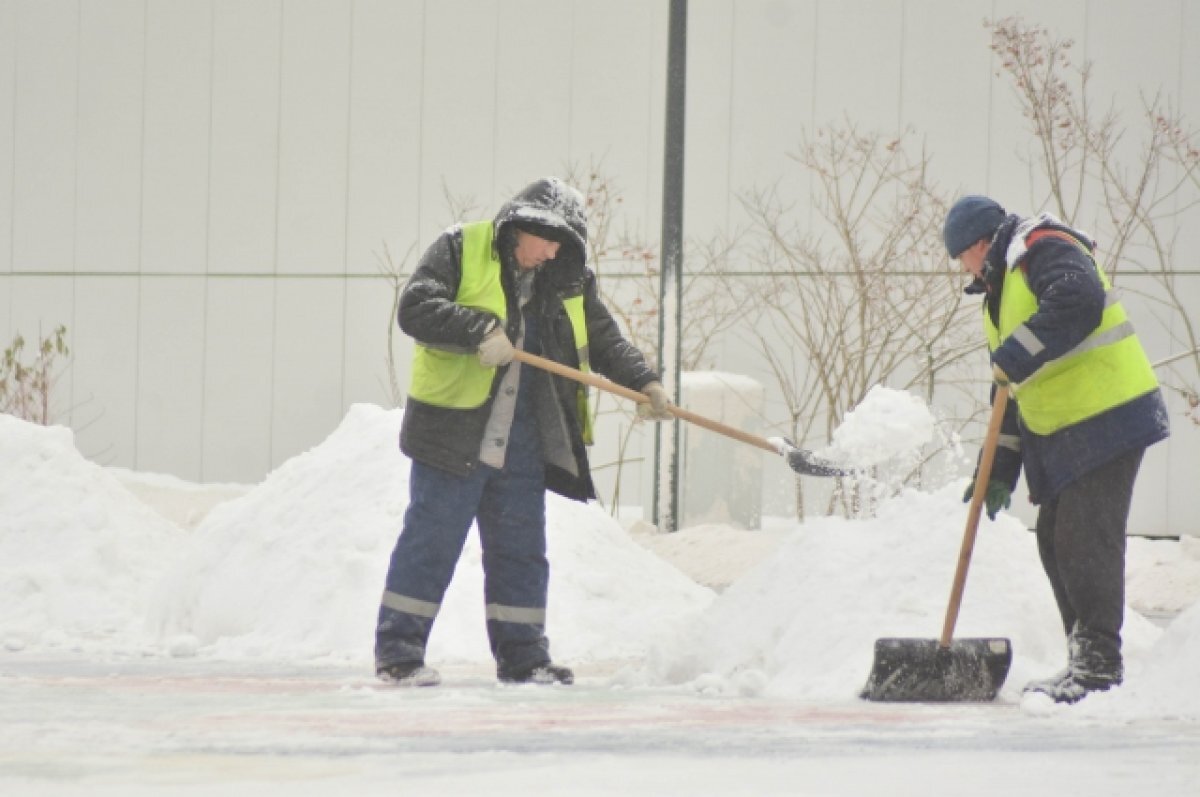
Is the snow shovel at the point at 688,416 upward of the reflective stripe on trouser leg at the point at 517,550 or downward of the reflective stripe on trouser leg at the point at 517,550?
upward

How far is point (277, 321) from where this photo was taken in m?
16.9

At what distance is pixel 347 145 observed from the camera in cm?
1688

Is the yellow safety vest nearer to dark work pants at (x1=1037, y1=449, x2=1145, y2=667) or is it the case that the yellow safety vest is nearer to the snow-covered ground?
the snow-covered ground

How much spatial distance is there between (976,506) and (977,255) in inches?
31.8

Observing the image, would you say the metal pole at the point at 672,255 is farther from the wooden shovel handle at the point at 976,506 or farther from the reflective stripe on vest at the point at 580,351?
the wooden shovel handle at the point at 976,506

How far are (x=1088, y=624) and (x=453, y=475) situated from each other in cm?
213

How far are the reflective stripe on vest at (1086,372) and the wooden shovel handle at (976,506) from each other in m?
0.10

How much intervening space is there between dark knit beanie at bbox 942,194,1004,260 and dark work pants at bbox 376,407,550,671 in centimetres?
160

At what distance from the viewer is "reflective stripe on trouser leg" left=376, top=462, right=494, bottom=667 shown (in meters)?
6.70

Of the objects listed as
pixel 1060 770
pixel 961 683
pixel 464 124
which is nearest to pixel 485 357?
pixel 961 683

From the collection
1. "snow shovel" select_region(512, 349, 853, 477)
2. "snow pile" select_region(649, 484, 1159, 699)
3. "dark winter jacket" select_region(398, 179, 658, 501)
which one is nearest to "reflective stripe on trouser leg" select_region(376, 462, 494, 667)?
"dark winter jacket" select_region(398, 179, 658, 501)

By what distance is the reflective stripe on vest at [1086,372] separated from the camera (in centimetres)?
610

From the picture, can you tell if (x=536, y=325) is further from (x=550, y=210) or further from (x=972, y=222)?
(x=972, y=222)

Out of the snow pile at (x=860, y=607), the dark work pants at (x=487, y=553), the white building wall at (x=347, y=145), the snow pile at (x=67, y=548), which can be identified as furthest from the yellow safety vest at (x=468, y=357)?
the white building wall at (x=347, y=145)
